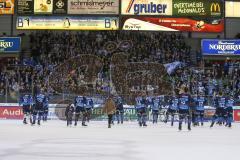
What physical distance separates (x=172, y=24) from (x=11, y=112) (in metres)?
11.3

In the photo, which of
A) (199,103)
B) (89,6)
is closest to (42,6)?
(89,6)

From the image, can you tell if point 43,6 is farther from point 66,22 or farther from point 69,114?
→ point 69,114

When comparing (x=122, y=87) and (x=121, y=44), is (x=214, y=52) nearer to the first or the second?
(x=121, y=44)

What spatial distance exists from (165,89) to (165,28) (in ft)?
24.9

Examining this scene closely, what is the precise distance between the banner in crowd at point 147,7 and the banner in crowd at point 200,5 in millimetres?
470

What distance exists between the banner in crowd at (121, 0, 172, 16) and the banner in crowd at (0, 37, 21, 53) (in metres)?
6.48

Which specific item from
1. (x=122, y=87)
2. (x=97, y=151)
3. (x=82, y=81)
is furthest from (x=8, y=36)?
(x=97, y=151)

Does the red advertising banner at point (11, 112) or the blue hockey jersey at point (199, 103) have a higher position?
the blue hockey jersey at point (199, 103)

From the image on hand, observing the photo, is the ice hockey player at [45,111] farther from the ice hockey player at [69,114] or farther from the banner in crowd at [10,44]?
the banner in crowd at [10,44]

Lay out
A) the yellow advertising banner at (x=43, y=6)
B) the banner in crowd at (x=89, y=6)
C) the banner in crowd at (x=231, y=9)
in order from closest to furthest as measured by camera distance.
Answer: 1. the yellow advertising banner at (x=43, y=6)
2. the banner in crowd at (x=89, y=6)
3. the banner in crowd at (x=231, y=9)

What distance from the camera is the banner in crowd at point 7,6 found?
2978cm

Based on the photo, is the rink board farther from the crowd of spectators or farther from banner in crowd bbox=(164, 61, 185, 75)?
banner in crowd bbox=(164, 61, 185, 75)

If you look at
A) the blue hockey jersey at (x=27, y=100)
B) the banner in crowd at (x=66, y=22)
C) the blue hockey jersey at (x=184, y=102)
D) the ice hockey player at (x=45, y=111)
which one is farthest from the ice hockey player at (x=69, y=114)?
the banner in crowd at (x=66, y=22)

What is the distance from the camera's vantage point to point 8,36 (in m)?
29.8
